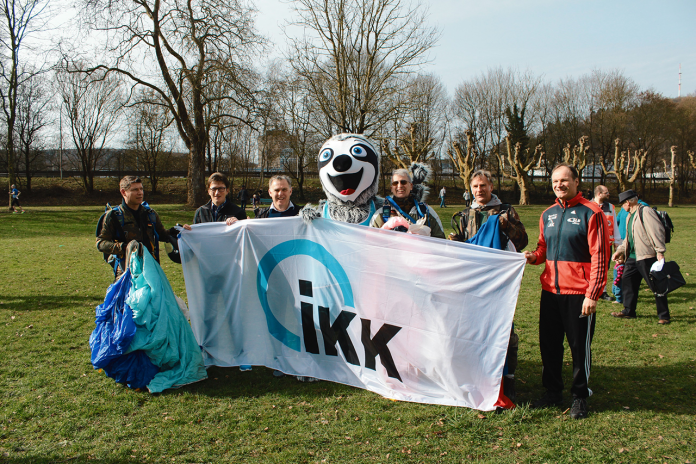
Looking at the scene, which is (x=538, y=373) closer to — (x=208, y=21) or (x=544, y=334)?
(x=544, y=334)

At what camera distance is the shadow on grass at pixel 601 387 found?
3904 mm

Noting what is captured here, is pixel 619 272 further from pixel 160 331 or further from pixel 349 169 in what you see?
pixel 160 331

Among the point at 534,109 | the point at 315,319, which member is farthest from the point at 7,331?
the point at 534,109

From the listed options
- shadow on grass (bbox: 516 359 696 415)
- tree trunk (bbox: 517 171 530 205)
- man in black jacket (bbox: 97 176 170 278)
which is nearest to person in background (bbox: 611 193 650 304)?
shadow on grass (bbox: 516 359 696 415)

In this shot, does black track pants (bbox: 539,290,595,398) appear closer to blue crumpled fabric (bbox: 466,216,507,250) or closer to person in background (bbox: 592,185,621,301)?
blue crumpled fabric (bbox: 466,216,507,250)

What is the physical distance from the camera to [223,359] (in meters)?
4.68

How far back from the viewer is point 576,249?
3.59 m

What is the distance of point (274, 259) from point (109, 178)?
50185 millimetres

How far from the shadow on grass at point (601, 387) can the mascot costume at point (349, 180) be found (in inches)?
67.4

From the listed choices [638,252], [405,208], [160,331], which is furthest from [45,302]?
[638,252]

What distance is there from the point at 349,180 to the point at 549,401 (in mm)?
2798

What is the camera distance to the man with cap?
6.36m

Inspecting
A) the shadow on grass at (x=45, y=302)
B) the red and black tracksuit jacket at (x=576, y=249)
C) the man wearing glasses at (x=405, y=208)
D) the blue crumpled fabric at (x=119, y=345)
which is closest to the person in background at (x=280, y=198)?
the man wearing glasses at (x=405, y=208)

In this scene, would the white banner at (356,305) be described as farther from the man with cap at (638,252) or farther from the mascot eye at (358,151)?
the man with cap at (638,252)
